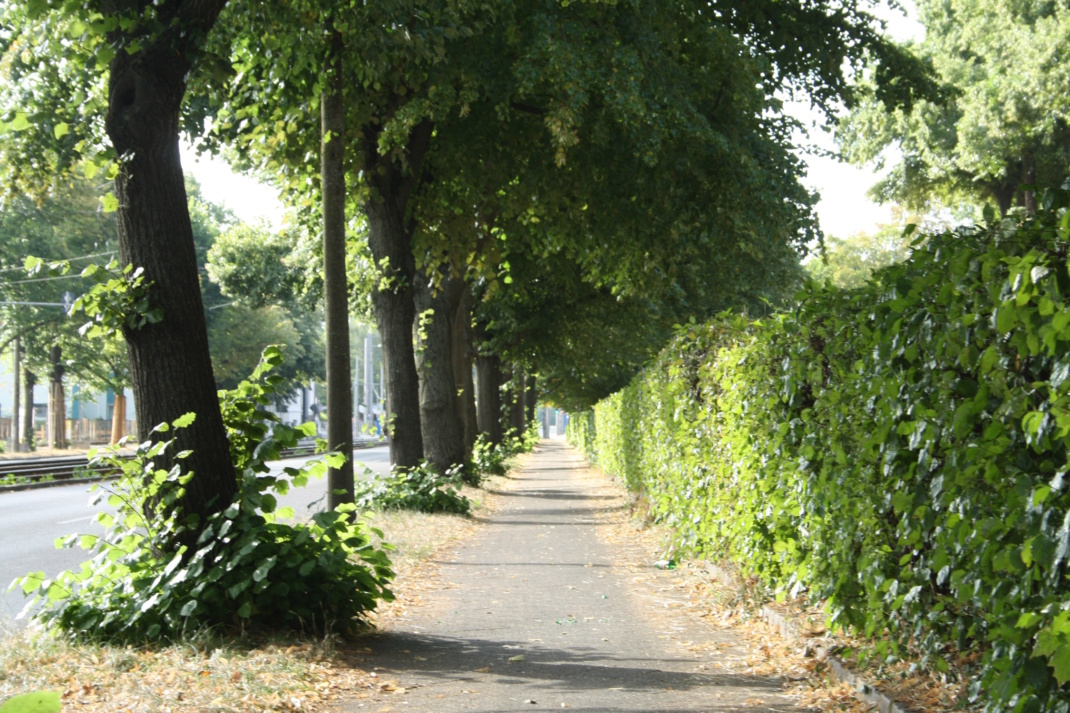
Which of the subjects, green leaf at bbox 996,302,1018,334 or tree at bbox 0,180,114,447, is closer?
green leaf at bbox 996,302,1018,334

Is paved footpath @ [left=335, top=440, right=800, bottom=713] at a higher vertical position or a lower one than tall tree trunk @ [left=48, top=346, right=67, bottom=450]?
lower

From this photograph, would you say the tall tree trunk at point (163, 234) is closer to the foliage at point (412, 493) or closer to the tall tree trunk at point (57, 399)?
the foliage at point (412, 493)

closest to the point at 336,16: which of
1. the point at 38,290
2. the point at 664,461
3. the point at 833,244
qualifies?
the point at 664,461

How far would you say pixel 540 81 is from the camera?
13219 millimetres

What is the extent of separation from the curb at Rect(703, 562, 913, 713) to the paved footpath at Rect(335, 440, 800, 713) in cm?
34

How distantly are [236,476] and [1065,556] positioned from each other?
592 cm

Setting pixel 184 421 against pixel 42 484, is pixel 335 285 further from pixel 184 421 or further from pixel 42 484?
pixel 42 484

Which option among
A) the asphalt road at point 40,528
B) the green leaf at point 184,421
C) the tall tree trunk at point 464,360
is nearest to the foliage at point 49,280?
the asphalt road at point 40,528

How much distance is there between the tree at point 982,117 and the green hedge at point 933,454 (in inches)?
807

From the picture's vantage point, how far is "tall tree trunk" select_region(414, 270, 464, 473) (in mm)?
20297

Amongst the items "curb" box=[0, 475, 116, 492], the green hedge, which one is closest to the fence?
"curb" box=[0, 475, 116, 492]

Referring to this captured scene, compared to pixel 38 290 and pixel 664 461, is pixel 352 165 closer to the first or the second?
pixel 664 461

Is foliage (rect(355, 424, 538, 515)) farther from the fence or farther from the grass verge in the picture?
the fence

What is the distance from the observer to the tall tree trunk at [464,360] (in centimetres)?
2570
